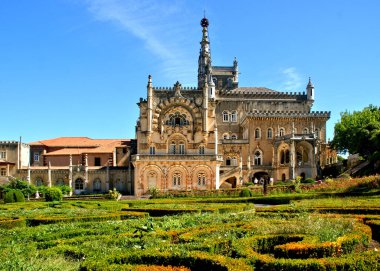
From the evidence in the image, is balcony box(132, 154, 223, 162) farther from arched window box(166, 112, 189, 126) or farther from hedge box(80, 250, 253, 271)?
hedge box(80, 250, 253, 271)

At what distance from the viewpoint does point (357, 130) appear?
2258 inches

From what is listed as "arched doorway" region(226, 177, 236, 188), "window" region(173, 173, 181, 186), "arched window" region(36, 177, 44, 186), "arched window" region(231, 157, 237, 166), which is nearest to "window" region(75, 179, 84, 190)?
"arched window" region(36, 177, 44, 186)

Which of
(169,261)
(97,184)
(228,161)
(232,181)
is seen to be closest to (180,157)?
(232,181)

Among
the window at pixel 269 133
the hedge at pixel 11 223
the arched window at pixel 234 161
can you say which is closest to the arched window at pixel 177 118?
the arched window at pixel 234 161

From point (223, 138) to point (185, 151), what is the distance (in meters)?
10.2

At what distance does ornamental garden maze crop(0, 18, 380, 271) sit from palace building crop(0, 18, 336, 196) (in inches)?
5.7

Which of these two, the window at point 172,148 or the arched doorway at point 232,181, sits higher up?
the window at point 172,148

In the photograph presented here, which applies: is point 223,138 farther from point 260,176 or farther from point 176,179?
point 176,179

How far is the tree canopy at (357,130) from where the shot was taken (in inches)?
2128

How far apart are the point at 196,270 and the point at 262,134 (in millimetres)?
59125

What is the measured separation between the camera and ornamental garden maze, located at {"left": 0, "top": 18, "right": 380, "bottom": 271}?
12.2m

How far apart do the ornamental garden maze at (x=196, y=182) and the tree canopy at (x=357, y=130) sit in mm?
2671

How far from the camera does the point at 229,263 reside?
363 inches

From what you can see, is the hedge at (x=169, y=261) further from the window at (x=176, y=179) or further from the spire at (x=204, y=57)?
the spire at (x=204, y=57)
